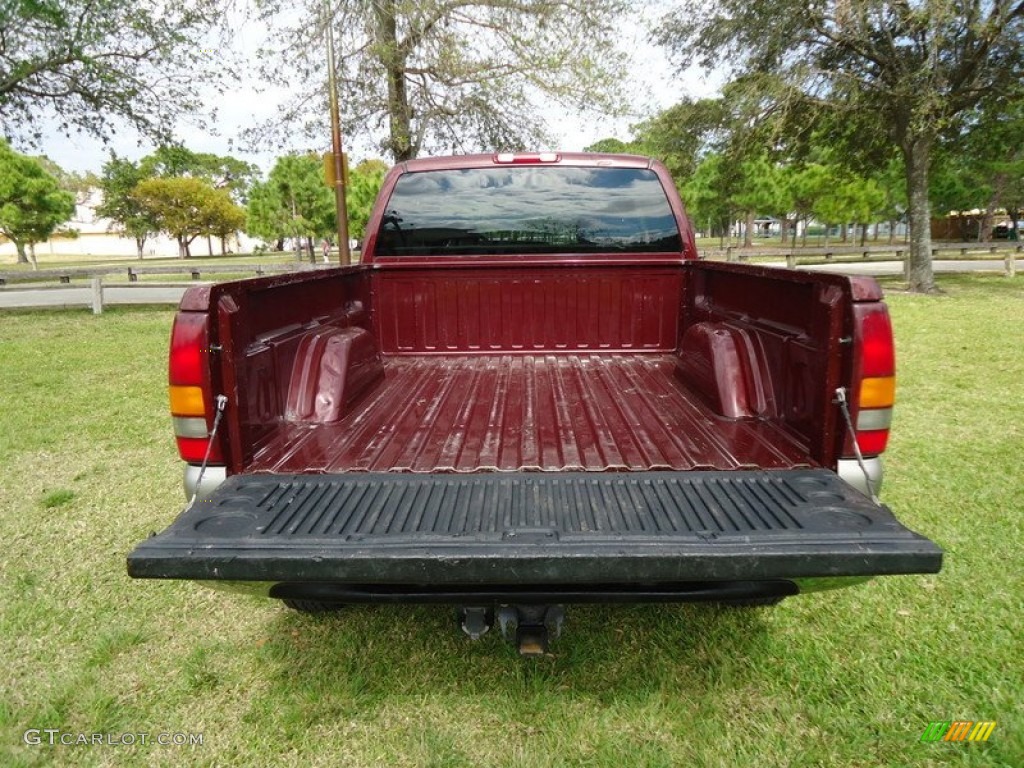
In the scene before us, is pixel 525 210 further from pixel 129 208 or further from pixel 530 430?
pixel 129 208

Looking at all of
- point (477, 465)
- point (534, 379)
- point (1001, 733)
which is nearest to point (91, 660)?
point (477, 465)

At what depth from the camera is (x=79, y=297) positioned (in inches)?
712

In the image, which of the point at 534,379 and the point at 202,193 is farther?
the point at 202,193

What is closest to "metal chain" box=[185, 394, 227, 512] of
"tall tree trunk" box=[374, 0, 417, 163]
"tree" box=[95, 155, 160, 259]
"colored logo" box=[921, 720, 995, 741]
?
"colored logo" box=[921, 720, 995, 741]

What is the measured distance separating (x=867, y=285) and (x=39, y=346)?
11910 millimetres

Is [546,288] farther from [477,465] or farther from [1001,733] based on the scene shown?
[1001,733]

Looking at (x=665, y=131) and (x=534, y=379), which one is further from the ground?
(x=665, y=131)

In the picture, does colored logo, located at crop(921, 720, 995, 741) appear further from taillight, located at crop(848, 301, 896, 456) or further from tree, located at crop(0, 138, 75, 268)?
tree, located at crop(0, 138, 75, 268)

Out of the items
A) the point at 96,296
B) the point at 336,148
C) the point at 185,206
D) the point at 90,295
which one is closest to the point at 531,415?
the point at 336,148

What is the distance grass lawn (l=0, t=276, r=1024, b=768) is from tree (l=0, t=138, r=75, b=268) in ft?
126

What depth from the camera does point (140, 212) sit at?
183ft

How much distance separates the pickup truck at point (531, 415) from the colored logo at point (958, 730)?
693mm

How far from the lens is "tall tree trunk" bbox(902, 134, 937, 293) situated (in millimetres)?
13922

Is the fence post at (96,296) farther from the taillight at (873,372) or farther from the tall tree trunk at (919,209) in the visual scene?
the tall tree trunk at (919,209)
